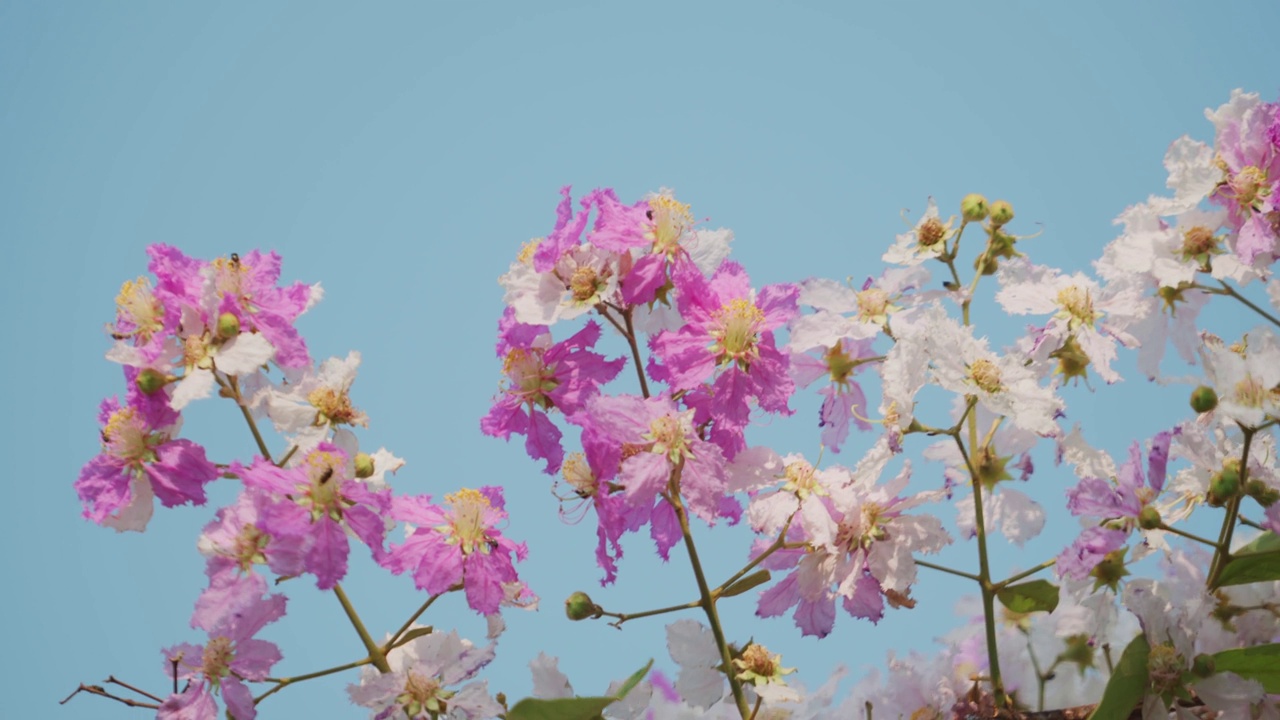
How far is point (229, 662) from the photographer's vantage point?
4.00 ft

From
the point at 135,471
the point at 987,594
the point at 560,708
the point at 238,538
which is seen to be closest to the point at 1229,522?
the point at 987,594

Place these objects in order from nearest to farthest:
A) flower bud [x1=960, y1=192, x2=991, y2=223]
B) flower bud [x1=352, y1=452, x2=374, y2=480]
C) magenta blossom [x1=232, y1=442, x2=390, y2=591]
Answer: magenta blossom [x1=232, y1=442, x2=390, y2=591] → flower bud [x1=352, y1=452, x2=374, y2=480] → flower bud [x1=960, y1=192, x2=991, y2=223]

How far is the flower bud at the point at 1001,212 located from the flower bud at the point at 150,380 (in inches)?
36.6

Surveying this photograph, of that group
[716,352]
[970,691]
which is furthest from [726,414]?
[970,691]

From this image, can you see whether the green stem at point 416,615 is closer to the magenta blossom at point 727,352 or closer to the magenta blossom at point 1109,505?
the magenta blossom at point 727,352

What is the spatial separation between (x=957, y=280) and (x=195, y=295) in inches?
33.7

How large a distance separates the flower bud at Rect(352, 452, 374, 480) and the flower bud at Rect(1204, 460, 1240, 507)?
0.88 metres

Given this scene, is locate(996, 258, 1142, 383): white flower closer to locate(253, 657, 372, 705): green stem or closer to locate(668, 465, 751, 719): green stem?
locate(668, 465, 751, 719): green stem

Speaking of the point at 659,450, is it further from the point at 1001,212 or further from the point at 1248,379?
the point at 1248,379

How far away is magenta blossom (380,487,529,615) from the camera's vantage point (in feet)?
4.05

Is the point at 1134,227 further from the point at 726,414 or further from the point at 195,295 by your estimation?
the point at 195,295

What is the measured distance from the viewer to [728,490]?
1280 millimetres

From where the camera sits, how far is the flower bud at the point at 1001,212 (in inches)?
55.1

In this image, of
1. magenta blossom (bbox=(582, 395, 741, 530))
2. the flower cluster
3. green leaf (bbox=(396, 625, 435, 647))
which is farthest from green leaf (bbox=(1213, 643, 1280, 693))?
green leaf (bbox=(396, 625, 435, 647))
